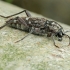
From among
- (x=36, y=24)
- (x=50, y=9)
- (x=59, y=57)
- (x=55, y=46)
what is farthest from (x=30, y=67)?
(x=50, y=9)

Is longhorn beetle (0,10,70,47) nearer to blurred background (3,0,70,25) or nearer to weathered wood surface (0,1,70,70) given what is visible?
weathered wood surface (0,1,70,70)

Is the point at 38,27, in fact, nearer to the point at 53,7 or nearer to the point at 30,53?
the point at 30,53

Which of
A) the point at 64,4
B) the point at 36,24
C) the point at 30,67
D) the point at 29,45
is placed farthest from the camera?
the point at 64,4

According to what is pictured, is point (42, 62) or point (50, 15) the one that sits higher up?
point (42, 62)

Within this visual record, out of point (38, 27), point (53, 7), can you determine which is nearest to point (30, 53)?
point (38, 27)

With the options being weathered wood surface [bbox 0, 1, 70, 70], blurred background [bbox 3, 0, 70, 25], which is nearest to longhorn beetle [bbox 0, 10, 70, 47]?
weathered wood surface [bbox 0, 1, 70, 70]

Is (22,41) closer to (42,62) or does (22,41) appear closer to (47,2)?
(42,62)
